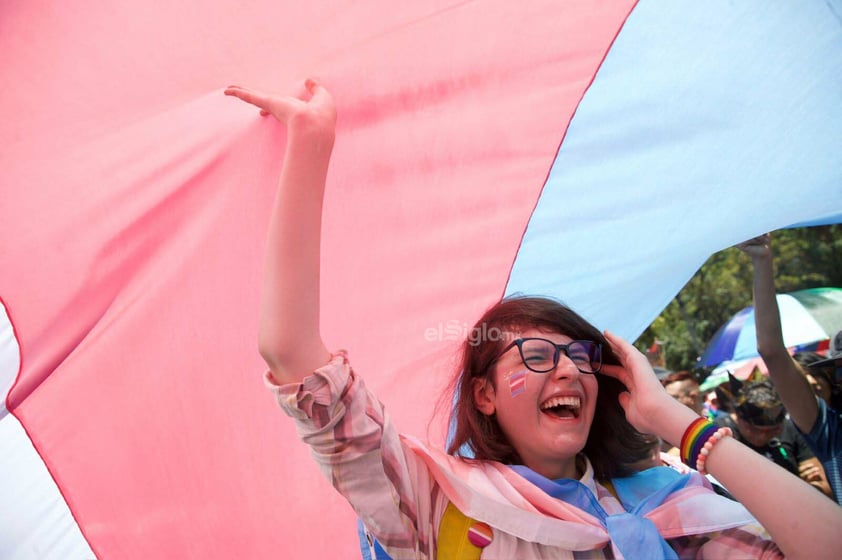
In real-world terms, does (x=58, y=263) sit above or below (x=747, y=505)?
above

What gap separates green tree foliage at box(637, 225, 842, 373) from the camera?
62.6 ft

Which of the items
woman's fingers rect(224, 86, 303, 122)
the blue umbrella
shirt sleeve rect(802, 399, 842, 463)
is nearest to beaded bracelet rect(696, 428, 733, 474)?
woman's fingers rect(224, 86, 303, 122)

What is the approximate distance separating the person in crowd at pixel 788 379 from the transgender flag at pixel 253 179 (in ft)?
1.80

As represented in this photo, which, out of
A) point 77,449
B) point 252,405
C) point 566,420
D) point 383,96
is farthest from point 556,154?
point 77,449

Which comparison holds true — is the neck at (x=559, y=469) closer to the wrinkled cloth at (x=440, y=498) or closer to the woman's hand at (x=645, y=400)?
the wrinkled cloth at (x=440, y=498)

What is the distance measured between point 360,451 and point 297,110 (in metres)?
0.60

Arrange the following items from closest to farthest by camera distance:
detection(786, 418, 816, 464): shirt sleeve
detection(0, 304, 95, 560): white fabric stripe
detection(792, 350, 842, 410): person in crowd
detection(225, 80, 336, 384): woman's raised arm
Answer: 1. detection(225, 80, 336, 384): woman's raised arm
2. detection(0, 304, 95, 560): white fabric stripe
3. detection(792, 350, 842, 410): person in crowd
4. detection(786, 418, 816, 464): shirt sleeve

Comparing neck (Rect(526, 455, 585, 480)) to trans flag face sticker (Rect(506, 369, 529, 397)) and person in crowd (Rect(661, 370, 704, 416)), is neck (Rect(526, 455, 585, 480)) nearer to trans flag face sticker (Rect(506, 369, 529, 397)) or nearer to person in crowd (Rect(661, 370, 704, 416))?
trans flag face sticker (Rect(506, 369, 529, 397))

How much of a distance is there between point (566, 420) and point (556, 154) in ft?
2.74

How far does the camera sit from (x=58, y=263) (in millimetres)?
1588

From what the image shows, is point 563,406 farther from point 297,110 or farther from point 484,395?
point 297,110

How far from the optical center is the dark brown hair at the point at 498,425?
1.70m

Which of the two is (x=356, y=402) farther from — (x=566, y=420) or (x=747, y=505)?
(x=747, y=505)

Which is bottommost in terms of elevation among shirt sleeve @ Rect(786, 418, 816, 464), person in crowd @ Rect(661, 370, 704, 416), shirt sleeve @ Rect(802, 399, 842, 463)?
shirt sleeve @ Rect(786, 418, 816, 464)
